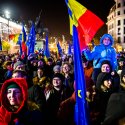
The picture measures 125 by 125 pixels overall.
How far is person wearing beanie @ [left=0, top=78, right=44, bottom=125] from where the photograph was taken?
323 cm

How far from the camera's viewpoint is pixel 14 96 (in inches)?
137

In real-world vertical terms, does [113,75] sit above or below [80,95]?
above

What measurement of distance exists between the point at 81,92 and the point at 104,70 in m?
2.56

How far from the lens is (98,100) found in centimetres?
496

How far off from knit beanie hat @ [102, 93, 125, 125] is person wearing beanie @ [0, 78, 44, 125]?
798mm

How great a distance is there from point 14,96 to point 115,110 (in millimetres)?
1216

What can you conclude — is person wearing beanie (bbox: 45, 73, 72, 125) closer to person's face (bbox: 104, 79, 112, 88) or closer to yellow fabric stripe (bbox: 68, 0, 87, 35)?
person's face (bbox: 104, 79, 112, 88)

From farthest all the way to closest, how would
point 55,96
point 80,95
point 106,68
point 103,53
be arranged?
point 103,53 < point 106,68 < point 55,96 < point 80,95

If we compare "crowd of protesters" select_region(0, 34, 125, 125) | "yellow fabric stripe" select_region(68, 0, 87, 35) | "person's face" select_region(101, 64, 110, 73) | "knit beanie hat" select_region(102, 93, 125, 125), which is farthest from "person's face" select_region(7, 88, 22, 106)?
"person's face" select_region(101, 64, 110, 73)

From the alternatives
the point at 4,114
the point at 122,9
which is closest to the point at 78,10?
the point at 4,114

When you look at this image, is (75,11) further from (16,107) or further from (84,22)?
(16,107)

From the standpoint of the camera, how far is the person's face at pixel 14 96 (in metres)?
3.43

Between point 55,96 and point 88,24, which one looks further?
point 88,24

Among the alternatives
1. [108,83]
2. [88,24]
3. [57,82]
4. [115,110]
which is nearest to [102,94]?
[108,83]
